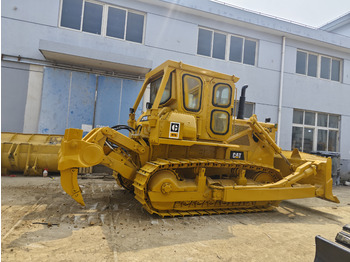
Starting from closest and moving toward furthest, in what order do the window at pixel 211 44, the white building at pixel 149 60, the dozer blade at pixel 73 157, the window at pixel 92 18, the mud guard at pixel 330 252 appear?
the mud guard at pixel 330 252 → the dozer blade at pixel 73 157 → the white building at pixel 149 60 → the window at pixel 92 18 → the window at pixel 211 44

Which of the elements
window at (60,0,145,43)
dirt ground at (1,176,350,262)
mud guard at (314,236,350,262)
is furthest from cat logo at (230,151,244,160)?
window at (60,0,145,43)

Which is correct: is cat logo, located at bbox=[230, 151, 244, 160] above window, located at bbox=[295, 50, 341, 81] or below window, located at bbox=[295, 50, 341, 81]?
below

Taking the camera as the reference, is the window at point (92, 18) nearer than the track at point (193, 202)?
No

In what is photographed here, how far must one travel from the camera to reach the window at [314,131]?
1260 cm

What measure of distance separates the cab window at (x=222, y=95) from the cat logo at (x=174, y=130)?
44.8 inches

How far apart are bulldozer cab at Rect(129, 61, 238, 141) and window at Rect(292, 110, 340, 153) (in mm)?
8523

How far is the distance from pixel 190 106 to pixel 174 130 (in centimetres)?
73

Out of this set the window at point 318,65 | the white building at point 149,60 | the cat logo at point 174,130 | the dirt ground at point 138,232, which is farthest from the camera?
the window at point 318,65

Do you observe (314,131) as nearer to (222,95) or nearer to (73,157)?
(222,95)

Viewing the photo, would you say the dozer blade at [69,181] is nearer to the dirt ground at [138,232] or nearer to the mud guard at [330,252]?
the dirt ground at [138,232]

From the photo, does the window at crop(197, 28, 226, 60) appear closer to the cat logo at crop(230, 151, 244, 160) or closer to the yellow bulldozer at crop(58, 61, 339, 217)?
the yellow bulldozer at crop(58, 61, 339, 217)

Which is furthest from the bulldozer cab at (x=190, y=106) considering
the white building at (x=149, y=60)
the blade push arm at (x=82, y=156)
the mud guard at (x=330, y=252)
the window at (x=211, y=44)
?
the window at (x=211, y=44)

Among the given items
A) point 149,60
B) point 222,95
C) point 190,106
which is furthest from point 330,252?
point 149,60

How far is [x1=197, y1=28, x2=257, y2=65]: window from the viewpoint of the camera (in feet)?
36.9
